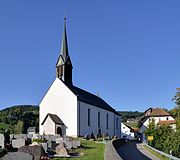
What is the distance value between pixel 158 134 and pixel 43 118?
19.6m

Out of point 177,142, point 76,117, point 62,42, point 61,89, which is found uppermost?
point 62,42

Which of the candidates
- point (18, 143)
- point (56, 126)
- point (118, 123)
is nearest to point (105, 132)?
point (118, 123)

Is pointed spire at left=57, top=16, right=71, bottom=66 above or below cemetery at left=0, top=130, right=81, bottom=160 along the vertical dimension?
above

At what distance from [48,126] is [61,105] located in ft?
13.8

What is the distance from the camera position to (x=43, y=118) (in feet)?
194

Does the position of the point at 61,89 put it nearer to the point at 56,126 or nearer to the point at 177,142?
the point at 56,126

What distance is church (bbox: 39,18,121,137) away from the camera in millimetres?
56344

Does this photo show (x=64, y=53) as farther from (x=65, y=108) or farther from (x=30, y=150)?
(x=30, y=150)

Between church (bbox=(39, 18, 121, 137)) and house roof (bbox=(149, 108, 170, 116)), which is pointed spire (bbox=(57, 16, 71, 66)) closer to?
church (bbox=(39, 18, 121, 137))

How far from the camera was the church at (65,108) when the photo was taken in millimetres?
56344

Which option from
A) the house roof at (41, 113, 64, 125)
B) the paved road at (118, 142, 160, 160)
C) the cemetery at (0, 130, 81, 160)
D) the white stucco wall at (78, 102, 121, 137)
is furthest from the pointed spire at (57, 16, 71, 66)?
the cemetery at (0, 130, 81, 160)

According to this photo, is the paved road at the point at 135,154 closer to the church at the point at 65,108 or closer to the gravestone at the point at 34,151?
the gravestone at the point at 34,151

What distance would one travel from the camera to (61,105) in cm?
5841

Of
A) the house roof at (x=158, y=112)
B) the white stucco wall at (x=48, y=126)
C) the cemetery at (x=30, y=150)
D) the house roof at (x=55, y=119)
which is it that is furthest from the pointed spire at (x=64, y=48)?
the house roof at (x=158, y=112)
